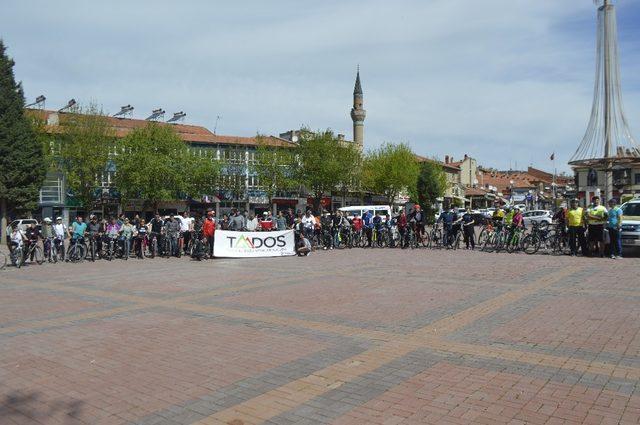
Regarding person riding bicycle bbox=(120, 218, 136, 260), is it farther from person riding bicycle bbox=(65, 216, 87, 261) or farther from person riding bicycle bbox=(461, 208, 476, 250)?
person riding bicycle bbox=(461, 208, 476, 250)

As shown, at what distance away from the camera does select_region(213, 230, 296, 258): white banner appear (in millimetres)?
20016

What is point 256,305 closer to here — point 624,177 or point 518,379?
point 518,379

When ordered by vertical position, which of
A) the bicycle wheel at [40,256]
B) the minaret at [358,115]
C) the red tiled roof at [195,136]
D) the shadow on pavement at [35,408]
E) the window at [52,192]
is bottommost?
the shadow on pavement at [35,408]

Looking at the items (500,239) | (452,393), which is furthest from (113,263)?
(452,393)

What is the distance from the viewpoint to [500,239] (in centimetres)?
1980

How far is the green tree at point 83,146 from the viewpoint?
4950 cm

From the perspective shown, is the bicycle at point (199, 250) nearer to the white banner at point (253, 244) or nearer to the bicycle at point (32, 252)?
the white banner at point (253, 244)

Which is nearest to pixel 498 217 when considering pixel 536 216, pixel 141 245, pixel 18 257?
pixel 141 245

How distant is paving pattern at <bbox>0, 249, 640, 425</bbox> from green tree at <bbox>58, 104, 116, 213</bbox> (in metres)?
40.6

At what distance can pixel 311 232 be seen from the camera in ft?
75.4

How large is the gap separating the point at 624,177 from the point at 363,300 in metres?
77.9

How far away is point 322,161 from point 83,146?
81.1ft

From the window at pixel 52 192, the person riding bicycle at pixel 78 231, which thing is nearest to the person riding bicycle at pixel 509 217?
the person riding bicycle at pixel 78 231

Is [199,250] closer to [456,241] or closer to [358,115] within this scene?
[456,241]
